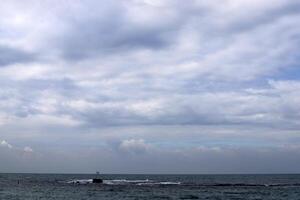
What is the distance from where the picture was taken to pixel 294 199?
223ft

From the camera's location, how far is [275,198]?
6956 cm

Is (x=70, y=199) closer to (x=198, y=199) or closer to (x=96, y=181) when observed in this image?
(x=198, y=199)

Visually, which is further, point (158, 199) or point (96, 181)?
point (96, 181)

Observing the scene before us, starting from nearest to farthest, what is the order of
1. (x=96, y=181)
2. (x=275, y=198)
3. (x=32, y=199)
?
(x=32, y=199) < (x=275, y=198) < (x=96, y=181)

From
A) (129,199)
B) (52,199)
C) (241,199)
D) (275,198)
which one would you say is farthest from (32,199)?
(275,198)

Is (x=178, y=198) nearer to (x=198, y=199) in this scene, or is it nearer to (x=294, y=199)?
(x=198, y=199)

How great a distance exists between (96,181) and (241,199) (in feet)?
223

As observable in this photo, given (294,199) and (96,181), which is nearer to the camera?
(294,199)

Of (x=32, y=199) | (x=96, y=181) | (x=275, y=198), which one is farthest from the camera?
(x=96, y=181)

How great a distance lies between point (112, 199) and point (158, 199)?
634cm

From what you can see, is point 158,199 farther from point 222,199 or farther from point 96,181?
point 96,181

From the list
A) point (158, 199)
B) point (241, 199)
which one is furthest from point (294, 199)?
point (158, 199)

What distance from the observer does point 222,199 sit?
66312 mm

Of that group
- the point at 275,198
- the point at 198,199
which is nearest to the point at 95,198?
the point at 198,199
